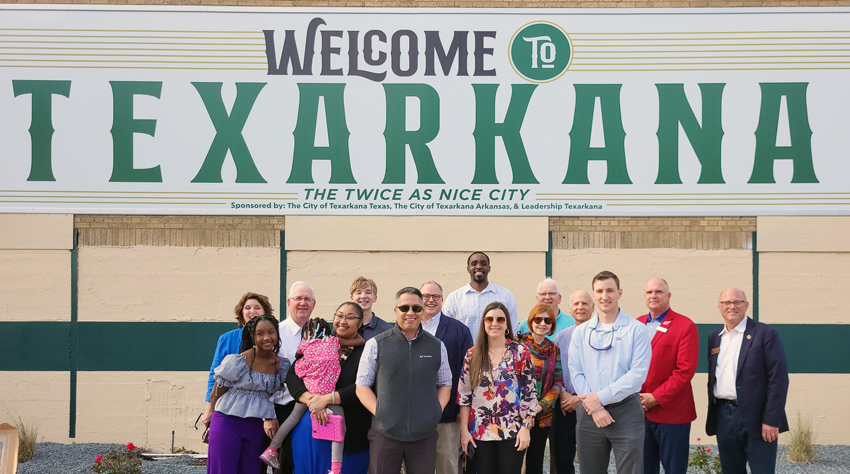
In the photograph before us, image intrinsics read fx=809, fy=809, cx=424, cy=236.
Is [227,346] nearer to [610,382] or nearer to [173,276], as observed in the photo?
[610,382]

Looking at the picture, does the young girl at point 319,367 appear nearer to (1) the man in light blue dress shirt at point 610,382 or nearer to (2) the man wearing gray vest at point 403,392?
(2) the man wearing gray vest at point 403,392

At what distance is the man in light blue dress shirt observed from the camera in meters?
6.11

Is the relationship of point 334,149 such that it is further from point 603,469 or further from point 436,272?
point 603,469

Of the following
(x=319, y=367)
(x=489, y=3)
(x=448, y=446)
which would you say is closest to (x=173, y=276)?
(x=319, y=367)

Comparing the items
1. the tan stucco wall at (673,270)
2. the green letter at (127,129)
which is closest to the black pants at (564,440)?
the tan stucco wall at (673,270)

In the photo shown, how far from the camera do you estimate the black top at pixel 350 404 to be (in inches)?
242

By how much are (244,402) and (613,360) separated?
2.84m

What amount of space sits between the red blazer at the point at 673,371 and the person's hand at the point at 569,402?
0.65 m

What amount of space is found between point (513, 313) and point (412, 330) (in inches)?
65.6

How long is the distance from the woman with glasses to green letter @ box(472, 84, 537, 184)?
4.05m

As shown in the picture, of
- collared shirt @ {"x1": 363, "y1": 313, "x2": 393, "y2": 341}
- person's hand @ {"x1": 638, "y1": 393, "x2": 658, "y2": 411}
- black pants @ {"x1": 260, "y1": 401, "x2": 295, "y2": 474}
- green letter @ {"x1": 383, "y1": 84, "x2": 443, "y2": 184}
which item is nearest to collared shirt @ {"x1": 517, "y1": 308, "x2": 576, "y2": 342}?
person's hand @ {"x1": 638, "y1": 393, "x2": 658, "y2": 411}

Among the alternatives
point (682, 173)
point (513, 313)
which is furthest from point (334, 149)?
point (682, 173)

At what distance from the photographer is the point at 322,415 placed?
6059 mm

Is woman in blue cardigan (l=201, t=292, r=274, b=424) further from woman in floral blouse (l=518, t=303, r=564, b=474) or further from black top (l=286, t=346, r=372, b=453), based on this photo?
woman in floral blouse (l=518, t=303, r=564, b=474)
